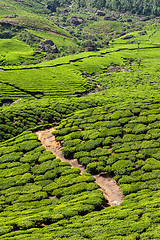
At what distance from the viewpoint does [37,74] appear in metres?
98.2

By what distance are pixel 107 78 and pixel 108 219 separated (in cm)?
9262

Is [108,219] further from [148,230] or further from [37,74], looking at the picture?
[37,74]

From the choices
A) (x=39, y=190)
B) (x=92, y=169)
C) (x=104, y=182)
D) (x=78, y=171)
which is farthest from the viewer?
(x=92, y=169)

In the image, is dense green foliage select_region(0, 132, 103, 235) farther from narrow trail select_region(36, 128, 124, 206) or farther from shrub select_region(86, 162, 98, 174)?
narrow trail select_region(36, 128, 124, 206)

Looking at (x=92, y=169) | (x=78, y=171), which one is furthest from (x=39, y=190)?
(x=92, y=169)

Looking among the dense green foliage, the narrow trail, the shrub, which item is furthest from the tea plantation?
the narrow trail

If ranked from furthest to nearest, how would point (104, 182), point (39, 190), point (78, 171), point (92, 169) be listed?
point (92, 169) < point (78, 171) < point (104, 182) < point (39, 190)

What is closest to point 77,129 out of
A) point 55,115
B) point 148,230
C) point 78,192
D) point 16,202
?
point 55,115

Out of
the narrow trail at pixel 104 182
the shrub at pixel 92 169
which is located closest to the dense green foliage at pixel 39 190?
the shrub at pixel 92 169

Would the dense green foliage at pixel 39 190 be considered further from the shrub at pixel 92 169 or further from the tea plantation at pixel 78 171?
the shrub at pixel 92 169

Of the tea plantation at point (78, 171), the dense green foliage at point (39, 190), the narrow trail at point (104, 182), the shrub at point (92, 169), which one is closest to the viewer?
the tea plantation at point (78, 171)

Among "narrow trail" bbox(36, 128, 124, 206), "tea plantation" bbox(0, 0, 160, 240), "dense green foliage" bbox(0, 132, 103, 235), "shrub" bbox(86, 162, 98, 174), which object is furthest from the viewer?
"shrub" bbox(86, 162, 98, 174)

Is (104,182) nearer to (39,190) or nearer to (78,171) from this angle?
(78,171)

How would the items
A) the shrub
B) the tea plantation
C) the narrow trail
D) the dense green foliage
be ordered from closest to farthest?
the tea plantation → the dense green foliage → the narrow trail → the shrub
